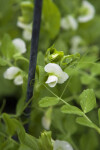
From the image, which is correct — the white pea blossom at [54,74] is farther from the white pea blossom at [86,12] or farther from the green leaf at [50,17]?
the white pea blossom at [86,12]

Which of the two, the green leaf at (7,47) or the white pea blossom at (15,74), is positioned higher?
the green leaf at (7,47)

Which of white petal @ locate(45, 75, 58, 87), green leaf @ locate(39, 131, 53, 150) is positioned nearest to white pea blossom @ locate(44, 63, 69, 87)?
white petal @ locate(45, 75, 58, 87)

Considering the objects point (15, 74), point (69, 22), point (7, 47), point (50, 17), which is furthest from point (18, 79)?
point (69, 22)

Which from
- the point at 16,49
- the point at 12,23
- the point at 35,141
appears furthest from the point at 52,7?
the point at 35,141

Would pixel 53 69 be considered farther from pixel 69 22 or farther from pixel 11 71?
pixel 69 22

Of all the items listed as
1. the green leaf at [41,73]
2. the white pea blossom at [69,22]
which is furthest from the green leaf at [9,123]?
the white pea blossom at [69,22]

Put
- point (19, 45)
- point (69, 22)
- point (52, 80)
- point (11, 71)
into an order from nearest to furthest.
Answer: point (52, 80)
point (11, 71)
point (19, 45)
point (69, 22)
